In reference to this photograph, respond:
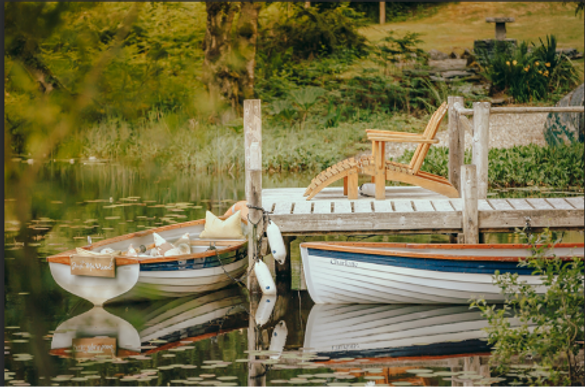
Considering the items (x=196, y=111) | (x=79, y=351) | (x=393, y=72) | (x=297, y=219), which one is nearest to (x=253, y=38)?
(x=196, y=111)

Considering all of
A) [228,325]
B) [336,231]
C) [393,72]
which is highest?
[393,72]

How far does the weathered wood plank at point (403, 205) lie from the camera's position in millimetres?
8109

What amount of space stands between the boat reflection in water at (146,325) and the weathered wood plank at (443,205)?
2.09 m

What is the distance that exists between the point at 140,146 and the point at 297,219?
36.9 feet

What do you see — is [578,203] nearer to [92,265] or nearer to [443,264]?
[443,264]

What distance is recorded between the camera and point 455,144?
953 centimetres

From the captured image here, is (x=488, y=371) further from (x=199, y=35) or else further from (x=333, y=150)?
(x=199, y=35)

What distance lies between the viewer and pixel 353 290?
7695 mm

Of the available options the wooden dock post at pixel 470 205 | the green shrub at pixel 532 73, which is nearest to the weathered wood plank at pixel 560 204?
the wooden dock post at pixel 470 205

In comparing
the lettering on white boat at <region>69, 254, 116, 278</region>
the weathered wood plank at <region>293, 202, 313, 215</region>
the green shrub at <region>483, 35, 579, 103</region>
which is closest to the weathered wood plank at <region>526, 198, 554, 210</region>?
the weathered wood plank at <region>293, 202, 313, 215</region>

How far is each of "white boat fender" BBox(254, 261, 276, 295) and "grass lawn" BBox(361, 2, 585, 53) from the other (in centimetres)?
1632

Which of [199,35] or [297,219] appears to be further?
[199,35]

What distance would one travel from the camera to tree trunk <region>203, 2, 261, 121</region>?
20.0 meters

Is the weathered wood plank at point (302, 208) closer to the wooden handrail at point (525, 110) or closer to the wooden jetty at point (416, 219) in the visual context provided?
the wooden jetty at point (416, 219)
